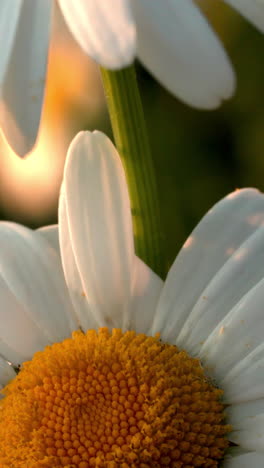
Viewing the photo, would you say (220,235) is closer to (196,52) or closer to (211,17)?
(196,52)

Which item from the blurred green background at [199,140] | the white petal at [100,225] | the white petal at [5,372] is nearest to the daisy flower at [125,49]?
the white petal at [100,225]

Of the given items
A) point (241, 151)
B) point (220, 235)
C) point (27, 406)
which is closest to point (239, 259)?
point (220, 235)

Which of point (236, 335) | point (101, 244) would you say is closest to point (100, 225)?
point (101, 244)

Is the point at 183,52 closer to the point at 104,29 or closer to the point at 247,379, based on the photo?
the point at 104,29

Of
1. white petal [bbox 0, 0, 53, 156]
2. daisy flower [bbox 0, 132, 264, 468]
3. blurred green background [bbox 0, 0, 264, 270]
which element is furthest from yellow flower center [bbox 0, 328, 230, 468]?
blurred green background [bbox 0, 0, 264, 270]

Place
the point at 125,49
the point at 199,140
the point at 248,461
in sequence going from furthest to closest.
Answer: the point at 199,140, the point at 248,461, the point at 125,49

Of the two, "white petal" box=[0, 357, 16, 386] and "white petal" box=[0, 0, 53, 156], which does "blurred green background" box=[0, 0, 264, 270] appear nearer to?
"white petal" box=[0, 357, 16, 386]

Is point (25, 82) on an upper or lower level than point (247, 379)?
upper
